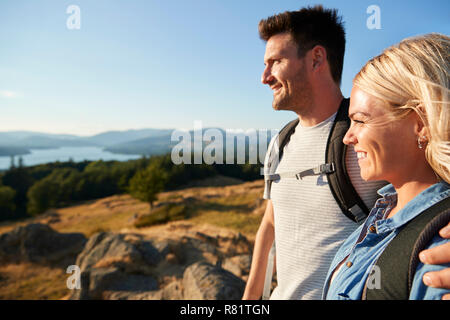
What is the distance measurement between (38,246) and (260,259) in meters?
20.0

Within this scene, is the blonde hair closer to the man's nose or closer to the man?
the man

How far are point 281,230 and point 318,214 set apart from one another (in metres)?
0.37

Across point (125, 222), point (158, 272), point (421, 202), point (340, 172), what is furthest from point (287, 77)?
point (125, 222)

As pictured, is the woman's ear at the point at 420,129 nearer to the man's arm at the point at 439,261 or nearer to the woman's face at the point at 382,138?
the woman's face at the point at 382,138

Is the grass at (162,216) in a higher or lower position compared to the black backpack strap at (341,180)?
lower

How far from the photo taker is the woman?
1.06m

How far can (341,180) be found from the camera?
183cm

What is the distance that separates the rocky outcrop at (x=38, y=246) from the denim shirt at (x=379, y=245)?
1994 centimetres

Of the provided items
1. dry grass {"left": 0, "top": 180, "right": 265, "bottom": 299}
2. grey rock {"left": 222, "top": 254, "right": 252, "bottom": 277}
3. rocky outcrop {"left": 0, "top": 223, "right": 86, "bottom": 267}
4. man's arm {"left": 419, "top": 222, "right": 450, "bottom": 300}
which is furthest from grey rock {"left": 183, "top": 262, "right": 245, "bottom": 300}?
rocky outcrop {"left": 0, "top": 223, "right": 86, "bottom": 267}

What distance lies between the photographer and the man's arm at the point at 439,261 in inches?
34.9

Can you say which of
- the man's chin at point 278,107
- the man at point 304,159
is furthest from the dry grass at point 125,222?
the man's chin at point 278,107

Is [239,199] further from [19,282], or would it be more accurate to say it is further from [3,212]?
[3,212]

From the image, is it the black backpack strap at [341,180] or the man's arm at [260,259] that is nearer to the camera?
the black backpack strap at [341,180]
